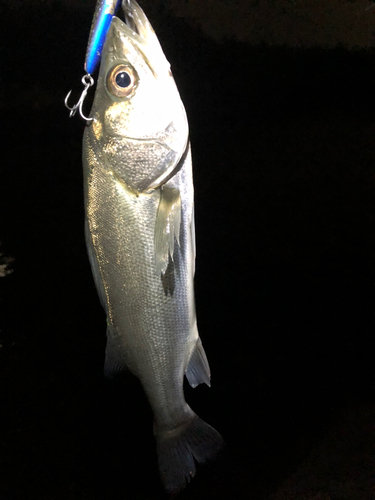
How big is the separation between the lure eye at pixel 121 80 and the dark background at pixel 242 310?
45cm

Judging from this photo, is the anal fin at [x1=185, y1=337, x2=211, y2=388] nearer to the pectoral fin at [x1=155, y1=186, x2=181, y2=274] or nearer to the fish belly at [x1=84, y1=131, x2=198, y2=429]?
the fish belly at [x1=84, y1=131, x2=198, y2=429]

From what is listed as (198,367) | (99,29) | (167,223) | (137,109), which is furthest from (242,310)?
(99,29)

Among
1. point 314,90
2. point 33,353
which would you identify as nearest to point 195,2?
point 314,90

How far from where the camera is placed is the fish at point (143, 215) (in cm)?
52

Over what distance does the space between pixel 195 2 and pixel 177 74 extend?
26 cm

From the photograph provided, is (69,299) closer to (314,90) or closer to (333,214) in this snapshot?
(333,214)

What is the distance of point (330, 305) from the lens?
1.02m

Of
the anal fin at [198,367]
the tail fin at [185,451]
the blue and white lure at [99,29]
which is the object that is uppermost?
the blue and white lure at [99,29]

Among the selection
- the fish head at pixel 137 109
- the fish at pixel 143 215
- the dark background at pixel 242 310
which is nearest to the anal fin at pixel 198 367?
the fish at pixel 143 215

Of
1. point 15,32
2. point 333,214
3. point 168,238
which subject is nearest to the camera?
point 168,238

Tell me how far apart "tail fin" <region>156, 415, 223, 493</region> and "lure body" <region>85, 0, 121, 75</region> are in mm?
993

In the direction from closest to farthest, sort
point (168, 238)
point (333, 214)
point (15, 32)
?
point (168, 238), point (15, 32), point (333, 214)

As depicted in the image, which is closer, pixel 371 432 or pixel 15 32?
pixel 15 32

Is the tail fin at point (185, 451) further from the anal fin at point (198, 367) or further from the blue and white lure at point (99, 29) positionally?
the blue and white lure at point (99, 29)
